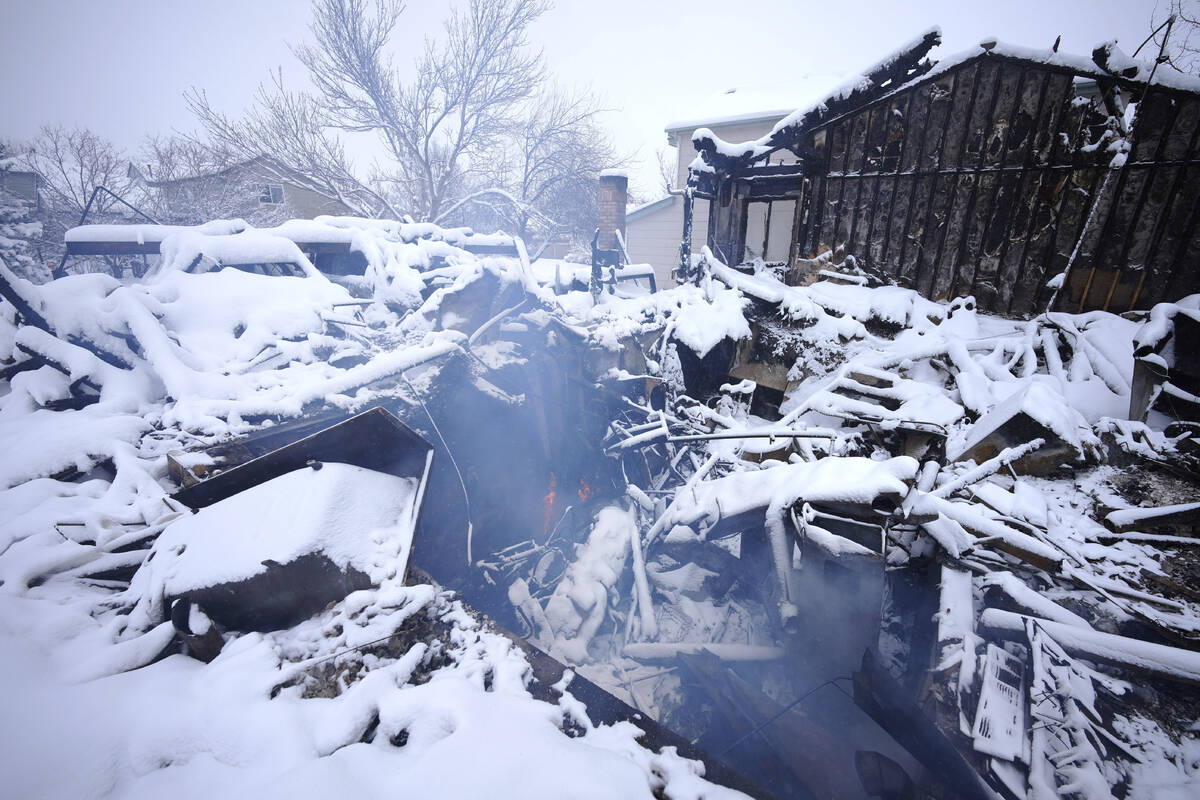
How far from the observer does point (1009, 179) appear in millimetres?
5129

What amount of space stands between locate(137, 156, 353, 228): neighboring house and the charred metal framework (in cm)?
1661

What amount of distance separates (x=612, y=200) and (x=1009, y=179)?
10723 millimetres

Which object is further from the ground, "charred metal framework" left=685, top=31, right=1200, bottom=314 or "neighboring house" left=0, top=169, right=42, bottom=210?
"neighboring house" left=0, top=169, right=42, bottom=210

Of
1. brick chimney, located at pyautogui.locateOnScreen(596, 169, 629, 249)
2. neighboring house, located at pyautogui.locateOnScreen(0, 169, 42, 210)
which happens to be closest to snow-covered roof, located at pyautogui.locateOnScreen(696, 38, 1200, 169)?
brick chimney, located at pyautogui.locateOnScreen(596, 169, 629, 249)

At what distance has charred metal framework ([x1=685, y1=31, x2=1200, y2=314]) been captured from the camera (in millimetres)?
4527

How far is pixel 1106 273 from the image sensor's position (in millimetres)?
4863

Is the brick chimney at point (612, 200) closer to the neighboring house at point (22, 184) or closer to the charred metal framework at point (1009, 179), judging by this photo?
the charred metal framework at point (1009, 179)

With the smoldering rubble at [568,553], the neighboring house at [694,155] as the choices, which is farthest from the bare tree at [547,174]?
the smoldering rubble at [568,553]

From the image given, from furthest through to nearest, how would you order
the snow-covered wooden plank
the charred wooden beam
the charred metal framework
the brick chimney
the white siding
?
1. the white siding
2. the brick chimney
3. the charred wooden beam
4. the charred metal framework
5. the snow-covered wooden plank

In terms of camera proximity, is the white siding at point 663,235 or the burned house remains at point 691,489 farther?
the white siding at point 663,235

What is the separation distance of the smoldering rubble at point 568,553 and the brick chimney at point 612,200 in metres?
10.1

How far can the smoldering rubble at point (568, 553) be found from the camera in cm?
160

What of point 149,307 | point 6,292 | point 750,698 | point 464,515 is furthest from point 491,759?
point 6,292

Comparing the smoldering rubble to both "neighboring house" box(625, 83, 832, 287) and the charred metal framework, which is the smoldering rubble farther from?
"neighboring house" box(625, 83, 832, 287)
